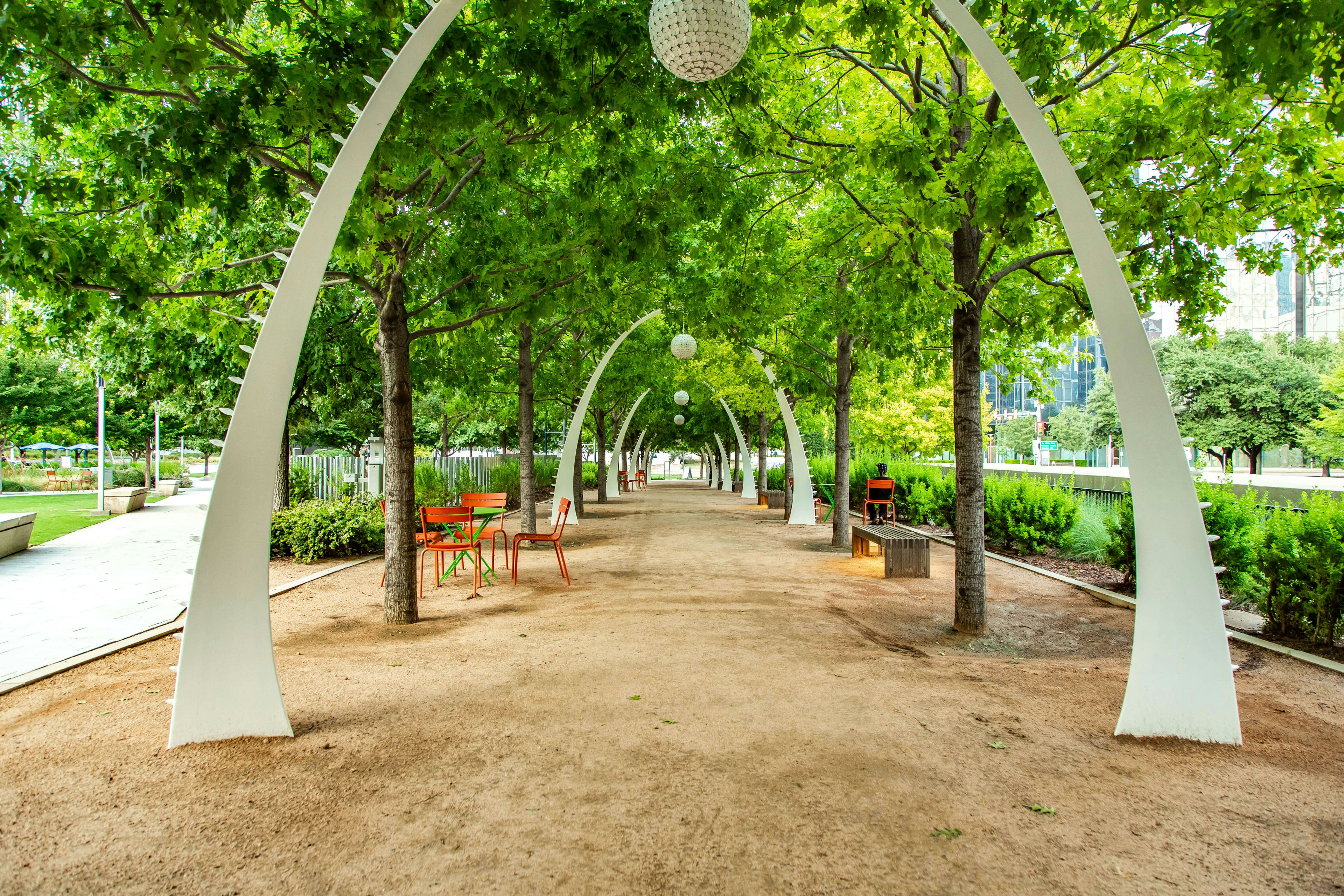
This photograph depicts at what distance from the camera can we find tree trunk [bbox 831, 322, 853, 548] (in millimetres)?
13391

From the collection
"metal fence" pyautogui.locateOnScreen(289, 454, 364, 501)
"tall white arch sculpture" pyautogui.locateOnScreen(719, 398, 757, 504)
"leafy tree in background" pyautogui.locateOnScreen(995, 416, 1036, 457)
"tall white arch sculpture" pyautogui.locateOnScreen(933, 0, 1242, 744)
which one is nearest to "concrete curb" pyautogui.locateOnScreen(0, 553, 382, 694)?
"tall white arch sculpture" pyautogui.locateOnScreen(933, 0, 1242, 744)

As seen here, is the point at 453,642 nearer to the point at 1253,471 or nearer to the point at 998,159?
the point at 998,159

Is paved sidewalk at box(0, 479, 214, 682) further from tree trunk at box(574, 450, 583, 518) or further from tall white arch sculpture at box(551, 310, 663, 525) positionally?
tree trunk at box(574, 450, 583, 518)

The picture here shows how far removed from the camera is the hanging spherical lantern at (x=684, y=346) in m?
13.7

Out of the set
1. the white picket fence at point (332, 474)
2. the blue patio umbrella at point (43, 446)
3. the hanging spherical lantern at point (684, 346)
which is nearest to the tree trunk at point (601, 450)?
the white picket fence at point (332, 474)

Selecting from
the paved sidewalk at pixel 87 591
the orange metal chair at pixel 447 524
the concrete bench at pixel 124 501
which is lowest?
the paved sidewalk at pixel 87 591

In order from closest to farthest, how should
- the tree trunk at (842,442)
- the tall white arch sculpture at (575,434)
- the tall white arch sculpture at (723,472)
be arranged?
1. the tree trunk at (842,442)
2. the tall white arch sculpture at (575,434)
3. the tall white arch sculpture at (723,472)

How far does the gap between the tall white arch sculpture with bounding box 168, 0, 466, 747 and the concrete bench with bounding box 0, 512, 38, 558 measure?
10565mm

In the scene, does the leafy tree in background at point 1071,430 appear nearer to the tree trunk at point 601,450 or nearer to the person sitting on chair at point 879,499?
the tree trunk at point 601,450

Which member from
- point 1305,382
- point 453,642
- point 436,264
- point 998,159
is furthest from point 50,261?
point 1305,382

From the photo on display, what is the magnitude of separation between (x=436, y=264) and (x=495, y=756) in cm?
547

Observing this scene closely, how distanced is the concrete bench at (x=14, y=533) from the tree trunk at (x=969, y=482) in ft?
46.2

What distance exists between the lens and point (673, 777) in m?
3.50

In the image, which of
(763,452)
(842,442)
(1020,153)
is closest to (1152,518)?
(1020,153)
